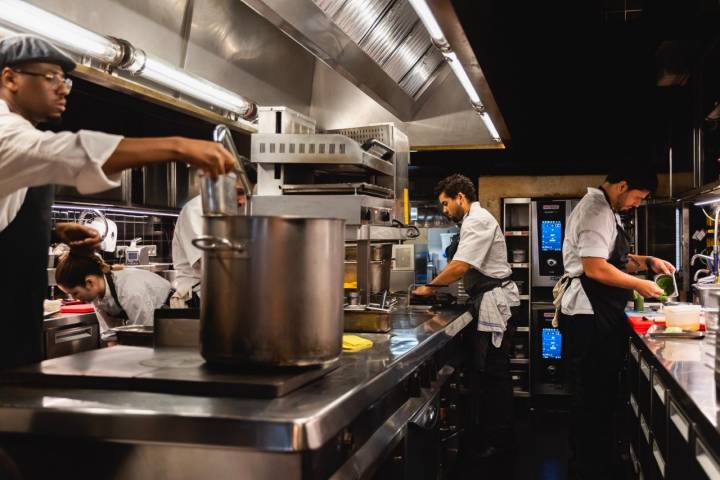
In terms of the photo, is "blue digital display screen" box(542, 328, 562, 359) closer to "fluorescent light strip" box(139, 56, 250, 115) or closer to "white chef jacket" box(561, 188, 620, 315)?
→ "white chef jacket" box(561, 188, 620, 315)

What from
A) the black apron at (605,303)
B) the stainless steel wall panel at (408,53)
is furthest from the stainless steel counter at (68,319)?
the black apron at (605,303)

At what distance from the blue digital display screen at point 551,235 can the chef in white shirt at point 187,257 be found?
4.39 m

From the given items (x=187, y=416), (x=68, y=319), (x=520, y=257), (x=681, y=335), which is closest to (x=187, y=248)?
(x=68, y=319)

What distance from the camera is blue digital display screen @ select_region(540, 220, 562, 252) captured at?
283 inches

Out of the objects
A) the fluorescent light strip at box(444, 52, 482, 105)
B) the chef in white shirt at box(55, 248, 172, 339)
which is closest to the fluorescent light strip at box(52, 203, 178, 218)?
the chef in white shirt at box(55, 248, 172, 339)

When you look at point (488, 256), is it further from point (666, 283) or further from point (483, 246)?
point (666, 283)

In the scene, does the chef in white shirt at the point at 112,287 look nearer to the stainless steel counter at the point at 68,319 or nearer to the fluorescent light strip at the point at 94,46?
the stainless steel counter at the point at 68,319

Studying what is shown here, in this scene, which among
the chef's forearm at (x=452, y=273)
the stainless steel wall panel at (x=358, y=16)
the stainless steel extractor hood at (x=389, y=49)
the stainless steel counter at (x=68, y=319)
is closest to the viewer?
the stainless steel extractor hood at (x=389, y=49)

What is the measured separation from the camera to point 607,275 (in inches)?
161

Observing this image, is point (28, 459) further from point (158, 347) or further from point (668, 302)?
point (668, 302)

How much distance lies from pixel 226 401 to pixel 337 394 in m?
0.26

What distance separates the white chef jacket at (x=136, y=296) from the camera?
4023 millimetres

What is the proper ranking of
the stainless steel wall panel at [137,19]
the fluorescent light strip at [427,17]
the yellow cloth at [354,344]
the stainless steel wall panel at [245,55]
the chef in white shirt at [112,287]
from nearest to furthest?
the yellow cloth at [354,344], the fluorescent light strip at [427,17], the stainless steel wall panel at [137,19], the chef in white shirt at [112,287], the stainless steel wall panel at [245,55]

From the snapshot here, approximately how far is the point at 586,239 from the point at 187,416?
10.6 ft
